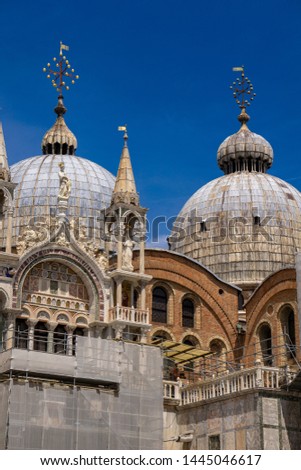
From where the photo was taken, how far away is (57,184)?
52719 millimetres

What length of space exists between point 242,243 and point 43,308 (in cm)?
2577

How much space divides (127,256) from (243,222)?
76.5ft

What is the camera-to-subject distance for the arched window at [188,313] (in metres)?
45.0

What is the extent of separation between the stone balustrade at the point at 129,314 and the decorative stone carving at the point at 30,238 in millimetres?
4072

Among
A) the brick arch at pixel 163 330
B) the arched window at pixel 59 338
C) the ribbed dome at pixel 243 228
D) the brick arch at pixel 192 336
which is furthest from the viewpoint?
the ribbed dome at pixel 243 228

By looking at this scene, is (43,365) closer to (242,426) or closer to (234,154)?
Answer: (242,426)

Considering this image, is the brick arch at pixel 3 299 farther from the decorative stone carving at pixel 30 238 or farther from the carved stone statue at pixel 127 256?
the carved stone statue at pixel 127 256

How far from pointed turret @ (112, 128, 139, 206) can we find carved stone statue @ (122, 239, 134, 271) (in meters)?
1.76

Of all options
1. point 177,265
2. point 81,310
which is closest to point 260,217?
point 177,265

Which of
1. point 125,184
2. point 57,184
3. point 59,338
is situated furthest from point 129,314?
point 57,184

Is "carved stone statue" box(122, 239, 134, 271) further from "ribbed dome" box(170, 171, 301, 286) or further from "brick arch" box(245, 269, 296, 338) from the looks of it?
"ribbed dome" box(170, 171, 301, 286)

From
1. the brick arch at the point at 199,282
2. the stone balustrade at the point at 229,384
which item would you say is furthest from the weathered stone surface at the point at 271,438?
the brick arch at the point at 199,282

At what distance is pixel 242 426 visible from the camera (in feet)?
104

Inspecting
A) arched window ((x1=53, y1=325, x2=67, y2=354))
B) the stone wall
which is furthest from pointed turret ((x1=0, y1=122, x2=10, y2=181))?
the stone wall
